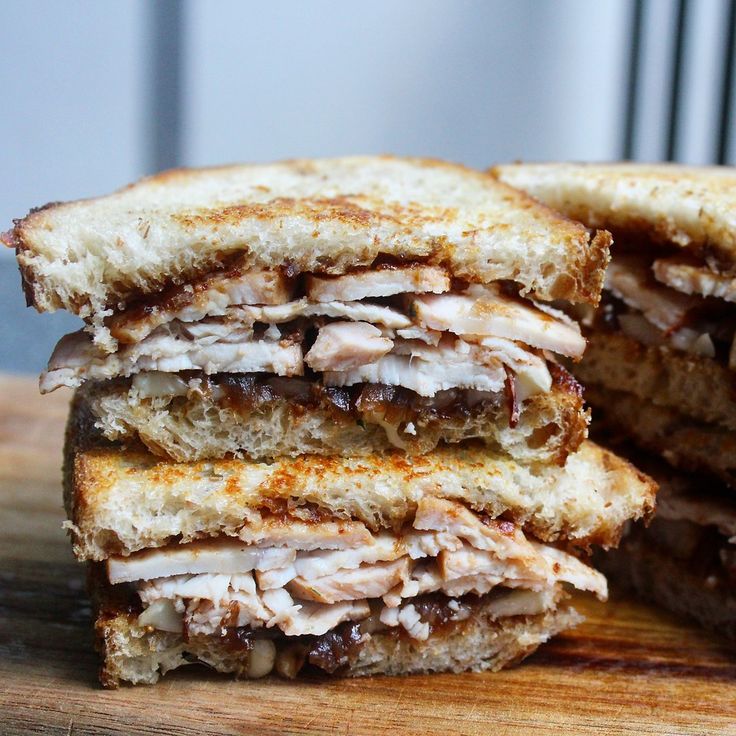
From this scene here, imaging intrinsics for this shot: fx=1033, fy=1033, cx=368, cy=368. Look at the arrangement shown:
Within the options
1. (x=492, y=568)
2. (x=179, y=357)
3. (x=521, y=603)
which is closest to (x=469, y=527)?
(x=492, y=568)

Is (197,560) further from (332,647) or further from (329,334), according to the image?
(329,334)

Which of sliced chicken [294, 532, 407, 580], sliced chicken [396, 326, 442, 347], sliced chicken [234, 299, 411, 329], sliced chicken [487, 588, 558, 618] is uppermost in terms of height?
sliced chicken [234, 299, 411, 329]

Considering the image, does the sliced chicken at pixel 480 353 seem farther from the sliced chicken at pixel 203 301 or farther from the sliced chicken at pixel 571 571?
the sliced chicken at pixel 571 571

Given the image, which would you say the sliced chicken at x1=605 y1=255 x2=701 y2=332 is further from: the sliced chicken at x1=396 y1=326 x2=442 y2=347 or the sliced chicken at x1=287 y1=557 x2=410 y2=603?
the sliced chicken at x1=287 y1=557 x2=410 y2=603

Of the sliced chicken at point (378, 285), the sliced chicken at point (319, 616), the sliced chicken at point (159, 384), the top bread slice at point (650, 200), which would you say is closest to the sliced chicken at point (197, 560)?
the sliced chicken at point (319, 616)

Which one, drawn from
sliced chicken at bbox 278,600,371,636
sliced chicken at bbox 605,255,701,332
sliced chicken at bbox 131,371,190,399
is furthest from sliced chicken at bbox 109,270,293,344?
sliced chicken at bbox 605,255,701,332

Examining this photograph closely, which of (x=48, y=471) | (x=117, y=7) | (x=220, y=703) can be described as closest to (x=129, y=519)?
(x=220, y=703)
